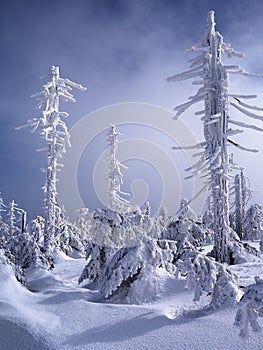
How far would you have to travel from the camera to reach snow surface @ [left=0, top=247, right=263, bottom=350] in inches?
189

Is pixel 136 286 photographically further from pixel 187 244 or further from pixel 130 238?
pixel 187 244

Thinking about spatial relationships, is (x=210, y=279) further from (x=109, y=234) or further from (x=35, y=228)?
(x=35, y=228)

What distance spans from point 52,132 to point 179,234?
11.5m

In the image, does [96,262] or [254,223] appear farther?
[254,223]

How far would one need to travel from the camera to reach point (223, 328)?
5016mm

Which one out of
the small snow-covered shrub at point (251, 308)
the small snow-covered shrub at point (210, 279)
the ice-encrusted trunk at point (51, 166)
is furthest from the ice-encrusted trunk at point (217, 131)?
the ice-encrusted trunk at point (51, 166)

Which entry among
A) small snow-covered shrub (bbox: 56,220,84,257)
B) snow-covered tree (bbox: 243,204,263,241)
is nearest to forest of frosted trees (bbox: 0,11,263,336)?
small snow-covered shrub (bbox: 56,220,84,257)

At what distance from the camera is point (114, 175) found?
29422mm

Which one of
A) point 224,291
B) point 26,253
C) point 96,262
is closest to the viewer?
point 224,291

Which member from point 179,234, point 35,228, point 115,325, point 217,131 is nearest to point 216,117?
point 217,131

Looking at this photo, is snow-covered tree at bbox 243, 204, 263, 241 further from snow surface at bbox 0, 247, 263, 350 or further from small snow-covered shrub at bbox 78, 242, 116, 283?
snow surface at bbox 0, 247, 263, 350

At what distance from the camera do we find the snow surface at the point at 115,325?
4801 millimetres

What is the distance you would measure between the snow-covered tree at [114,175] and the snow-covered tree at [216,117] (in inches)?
654

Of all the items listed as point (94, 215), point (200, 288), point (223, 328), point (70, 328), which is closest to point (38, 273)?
point (94, 215)
